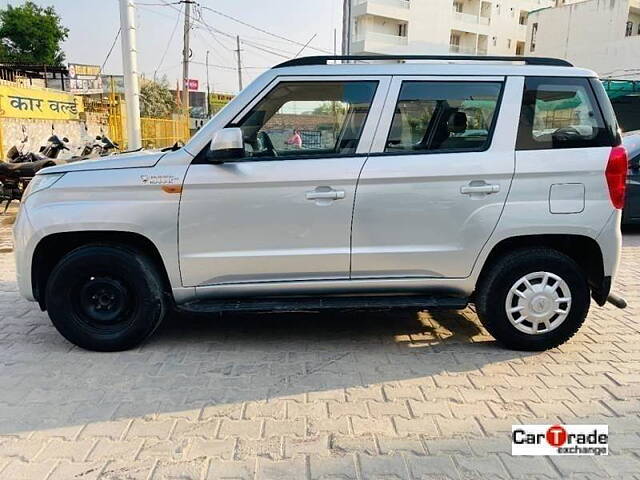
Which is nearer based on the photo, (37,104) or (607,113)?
(607,113)

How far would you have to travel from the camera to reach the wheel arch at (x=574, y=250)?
361 cm

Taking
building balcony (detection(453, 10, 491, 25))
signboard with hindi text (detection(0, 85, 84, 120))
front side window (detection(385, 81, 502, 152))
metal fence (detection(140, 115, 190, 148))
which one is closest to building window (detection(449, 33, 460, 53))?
building balcony (detection(453, 10, 491, 25))

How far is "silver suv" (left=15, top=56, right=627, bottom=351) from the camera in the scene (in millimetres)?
3432

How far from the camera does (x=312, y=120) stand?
3643 mm

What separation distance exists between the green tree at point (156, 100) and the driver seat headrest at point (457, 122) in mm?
34947

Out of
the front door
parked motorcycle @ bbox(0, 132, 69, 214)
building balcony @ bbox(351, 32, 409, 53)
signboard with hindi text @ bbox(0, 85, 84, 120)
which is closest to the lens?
the front door

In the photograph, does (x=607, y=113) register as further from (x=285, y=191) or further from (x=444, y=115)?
(x=285, y=191)

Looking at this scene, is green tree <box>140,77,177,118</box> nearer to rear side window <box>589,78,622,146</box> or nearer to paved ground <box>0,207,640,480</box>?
paved ground <box>0,207,640,480</box>

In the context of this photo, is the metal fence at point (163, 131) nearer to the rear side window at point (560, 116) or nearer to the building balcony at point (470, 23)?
the rear side window at point (560, 116)

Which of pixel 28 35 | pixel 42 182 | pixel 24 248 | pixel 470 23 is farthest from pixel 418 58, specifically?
pixel 28 35

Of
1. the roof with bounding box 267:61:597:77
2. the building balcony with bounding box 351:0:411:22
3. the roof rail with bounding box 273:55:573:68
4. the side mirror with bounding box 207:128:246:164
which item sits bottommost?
the side mirror with bounding box 207:128:246:164

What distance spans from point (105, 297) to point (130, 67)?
22.7 ft

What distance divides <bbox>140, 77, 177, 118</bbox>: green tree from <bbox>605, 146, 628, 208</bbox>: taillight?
35.5 m

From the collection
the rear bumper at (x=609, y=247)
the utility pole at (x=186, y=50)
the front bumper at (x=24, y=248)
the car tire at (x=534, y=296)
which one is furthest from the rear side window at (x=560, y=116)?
the utility pole at (x=186, y=50)
